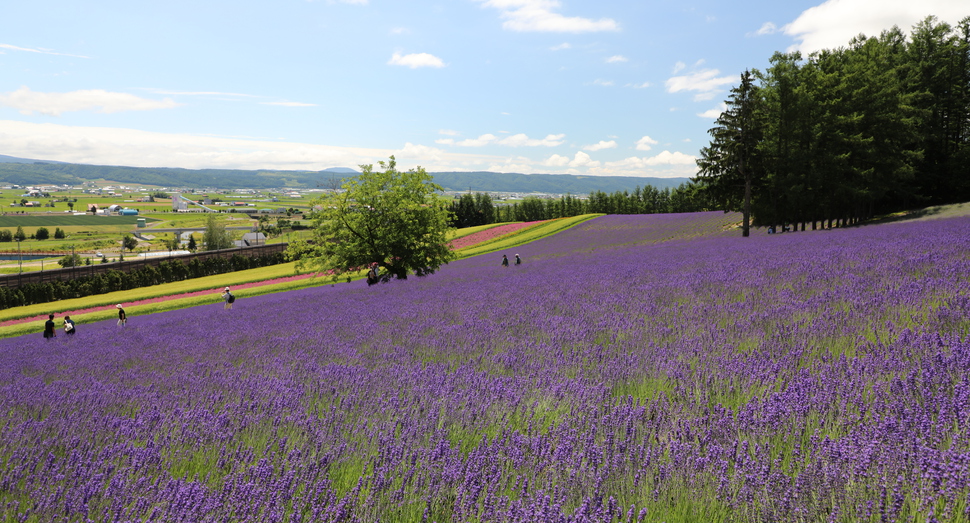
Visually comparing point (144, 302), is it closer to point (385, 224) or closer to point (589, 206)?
point (385, 224)

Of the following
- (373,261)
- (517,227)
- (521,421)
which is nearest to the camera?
(521,421)

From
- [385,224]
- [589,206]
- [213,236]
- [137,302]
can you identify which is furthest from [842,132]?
[213,236]

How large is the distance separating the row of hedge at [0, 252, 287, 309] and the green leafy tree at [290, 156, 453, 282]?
32.0 meters

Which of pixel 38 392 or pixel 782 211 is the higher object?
pixel 782 211

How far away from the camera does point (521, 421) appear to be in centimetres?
385

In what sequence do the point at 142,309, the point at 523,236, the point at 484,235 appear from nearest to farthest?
1. the point at 142,309
2. the point at 523,236
3. the point at 484,235

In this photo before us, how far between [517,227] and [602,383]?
6322 centimetres

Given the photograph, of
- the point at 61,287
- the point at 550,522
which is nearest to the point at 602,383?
the point at 550,522

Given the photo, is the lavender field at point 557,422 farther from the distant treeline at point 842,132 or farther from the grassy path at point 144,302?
the distant treeline at point 842,132

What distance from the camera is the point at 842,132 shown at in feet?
113

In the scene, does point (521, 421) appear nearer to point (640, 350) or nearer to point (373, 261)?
point (640, 350)

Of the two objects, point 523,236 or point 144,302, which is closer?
point 144,302

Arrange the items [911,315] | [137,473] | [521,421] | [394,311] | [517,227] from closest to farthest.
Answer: [137,473] → [521,421] → [911,315] → [394,311] → [517,227]

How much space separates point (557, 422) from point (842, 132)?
133ft
